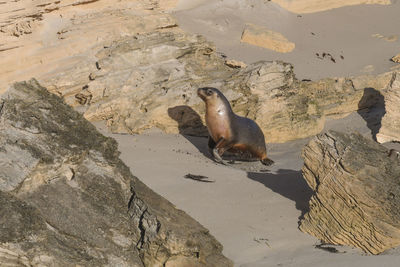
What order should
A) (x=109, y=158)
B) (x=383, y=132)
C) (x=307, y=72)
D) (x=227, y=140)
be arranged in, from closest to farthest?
(x=109, y=158)
(x=227, y=140)
(x=383, y=132)
(x=307, y=72)

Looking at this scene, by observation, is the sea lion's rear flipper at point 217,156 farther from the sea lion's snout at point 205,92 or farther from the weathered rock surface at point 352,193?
the weathered rock surface at point 352,193

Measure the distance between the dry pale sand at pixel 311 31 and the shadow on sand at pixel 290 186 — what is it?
7.13 metres

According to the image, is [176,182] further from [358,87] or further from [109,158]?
[358,87]

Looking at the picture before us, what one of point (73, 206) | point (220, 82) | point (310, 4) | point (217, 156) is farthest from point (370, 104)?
point (73, 206)

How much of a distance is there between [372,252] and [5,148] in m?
3.21

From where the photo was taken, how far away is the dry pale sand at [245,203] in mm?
4871

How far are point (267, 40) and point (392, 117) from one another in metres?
6.04

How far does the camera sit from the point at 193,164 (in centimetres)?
795

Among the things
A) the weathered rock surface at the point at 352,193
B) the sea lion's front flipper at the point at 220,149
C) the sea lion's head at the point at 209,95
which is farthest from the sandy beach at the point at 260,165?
the sea lion's head at the point at 209,95

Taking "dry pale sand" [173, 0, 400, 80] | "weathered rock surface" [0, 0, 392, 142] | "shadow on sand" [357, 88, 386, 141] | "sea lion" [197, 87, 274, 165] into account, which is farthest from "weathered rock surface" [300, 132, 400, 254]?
"dry pale sand" [173, 0, 400, 80]

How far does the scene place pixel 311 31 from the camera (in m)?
17.5

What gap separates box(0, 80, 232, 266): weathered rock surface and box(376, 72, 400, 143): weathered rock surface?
248 inches

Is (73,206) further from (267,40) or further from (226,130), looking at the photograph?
(267,40)

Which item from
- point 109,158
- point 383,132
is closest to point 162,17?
point 383,132
